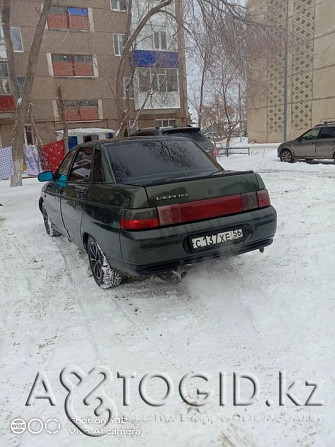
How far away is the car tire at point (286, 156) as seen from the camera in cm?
1478

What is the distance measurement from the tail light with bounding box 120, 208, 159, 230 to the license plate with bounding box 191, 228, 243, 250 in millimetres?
382

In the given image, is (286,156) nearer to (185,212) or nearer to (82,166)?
(82,166)

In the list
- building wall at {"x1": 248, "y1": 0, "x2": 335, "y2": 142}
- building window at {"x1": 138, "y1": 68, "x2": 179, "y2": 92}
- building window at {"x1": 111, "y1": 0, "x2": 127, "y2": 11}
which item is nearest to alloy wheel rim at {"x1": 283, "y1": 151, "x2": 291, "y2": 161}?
building wall at {"x1": 248, "y1": 0, "x2": 335, "y2": 142}

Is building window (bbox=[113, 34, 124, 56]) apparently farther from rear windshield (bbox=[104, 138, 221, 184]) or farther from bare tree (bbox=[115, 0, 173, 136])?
rear windshield (bbox=[104, 138, 221, 184])

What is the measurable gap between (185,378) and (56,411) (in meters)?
0.80

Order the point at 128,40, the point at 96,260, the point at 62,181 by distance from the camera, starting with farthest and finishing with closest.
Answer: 1. the point at 128,40
2. the point at 62,181
3. the point at 96,260

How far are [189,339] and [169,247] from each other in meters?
0.74

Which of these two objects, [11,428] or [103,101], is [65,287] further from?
[103,101]

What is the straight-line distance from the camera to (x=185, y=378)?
7.30ft

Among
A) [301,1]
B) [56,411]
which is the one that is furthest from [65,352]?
[301,1]

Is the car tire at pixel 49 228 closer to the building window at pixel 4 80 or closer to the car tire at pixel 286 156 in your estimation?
the car tire at pixel 286 156

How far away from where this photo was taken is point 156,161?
3670mm

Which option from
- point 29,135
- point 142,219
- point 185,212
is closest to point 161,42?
point 29,135

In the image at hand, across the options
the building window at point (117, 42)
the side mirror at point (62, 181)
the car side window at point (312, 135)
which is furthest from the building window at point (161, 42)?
the side mirror at point (62, 181)
